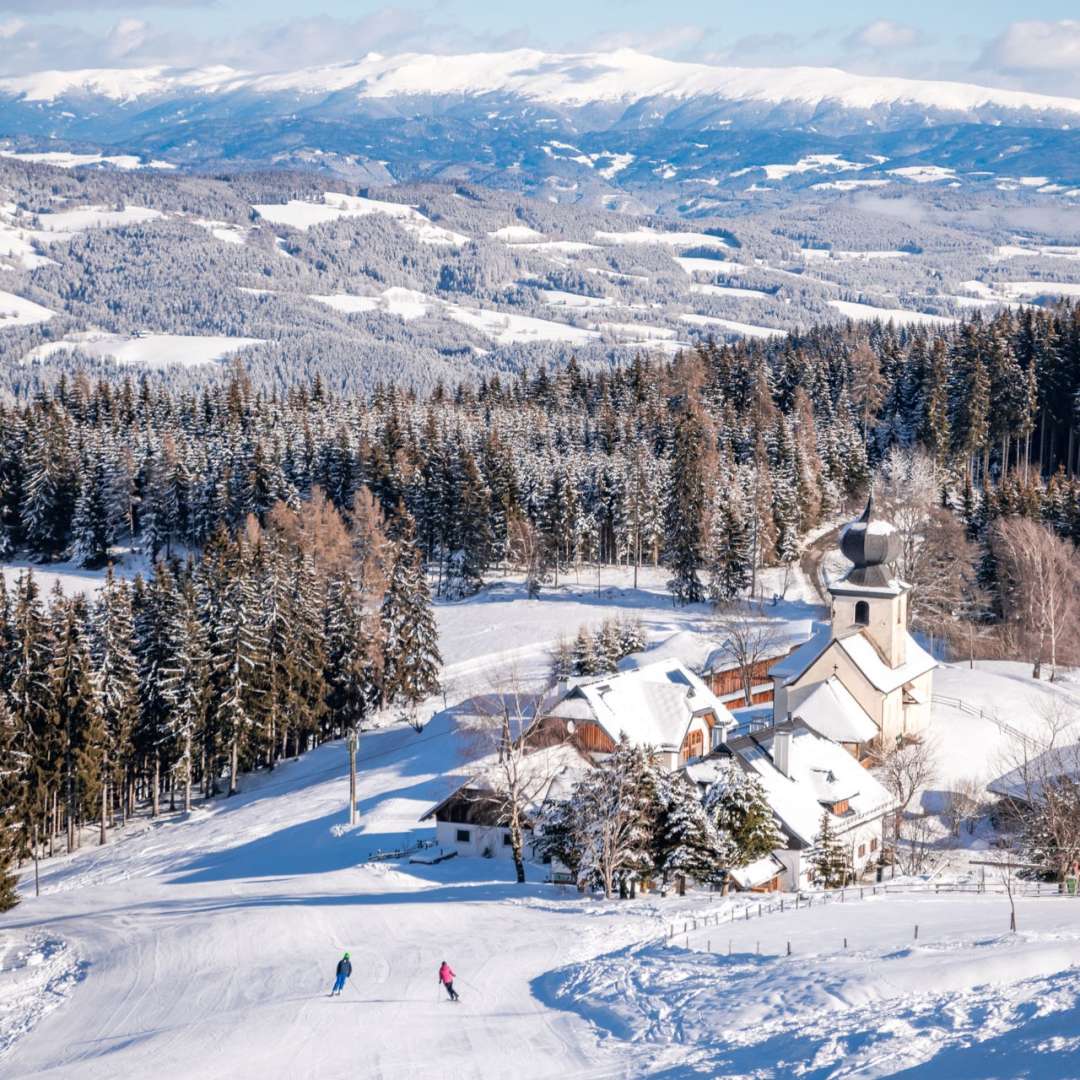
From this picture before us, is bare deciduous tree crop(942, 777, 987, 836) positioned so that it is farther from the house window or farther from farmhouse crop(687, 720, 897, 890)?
the house window

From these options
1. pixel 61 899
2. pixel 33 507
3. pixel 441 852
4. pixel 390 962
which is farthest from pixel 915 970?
pixel 33 507

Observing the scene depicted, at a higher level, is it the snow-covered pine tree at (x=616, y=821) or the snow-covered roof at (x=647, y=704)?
the snow-covered pine tree at (x=616, y=821)

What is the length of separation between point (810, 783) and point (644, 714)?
976 cm

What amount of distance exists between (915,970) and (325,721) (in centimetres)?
4834

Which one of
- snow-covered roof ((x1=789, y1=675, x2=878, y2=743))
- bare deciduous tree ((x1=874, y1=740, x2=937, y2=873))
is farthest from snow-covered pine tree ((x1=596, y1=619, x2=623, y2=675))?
bare deciduous tree ((x1=874, y1=740, x2=937, y2=873))

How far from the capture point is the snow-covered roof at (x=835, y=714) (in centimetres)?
5791

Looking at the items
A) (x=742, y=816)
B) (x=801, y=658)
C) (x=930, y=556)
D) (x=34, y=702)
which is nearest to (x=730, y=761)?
(x=742, y=816)

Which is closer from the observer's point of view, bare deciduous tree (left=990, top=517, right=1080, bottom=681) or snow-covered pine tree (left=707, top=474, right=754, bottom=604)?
bare deciduous tree (left=990, top=517, right=1080, bottom=681)

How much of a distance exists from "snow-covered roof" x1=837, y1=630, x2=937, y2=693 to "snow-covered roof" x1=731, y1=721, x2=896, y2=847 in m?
5.78

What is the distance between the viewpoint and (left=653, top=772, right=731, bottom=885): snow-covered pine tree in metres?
42.6

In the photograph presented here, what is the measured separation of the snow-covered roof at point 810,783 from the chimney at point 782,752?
91 mm

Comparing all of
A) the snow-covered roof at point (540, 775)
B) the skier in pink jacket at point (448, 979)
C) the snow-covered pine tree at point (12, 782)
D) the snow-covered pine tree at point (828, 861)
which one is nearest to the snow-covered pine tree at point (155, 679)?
the snow-covered pine tree at point (12, 782)

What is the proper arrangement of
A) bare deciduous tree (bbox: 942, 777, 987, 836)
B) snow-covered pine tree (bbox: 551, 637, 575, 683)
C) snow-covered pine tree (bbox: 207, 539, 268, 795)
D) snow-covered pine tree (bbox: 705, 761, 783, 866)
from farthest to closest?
snow-covered pine tree (bbox: 551, 637, 575, 683) → snow-covered pine tree (bbox: 207, 539, 268, 795) → bare deciduous tree (bbox: 942, 777, 987, 836) → snow-covered pine tree (bbox: 705, 761, 783, 866)

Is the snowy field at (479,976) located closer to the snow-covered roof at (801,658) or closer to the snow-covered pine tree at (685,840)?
the snow-covered pine tree at (685,840)
